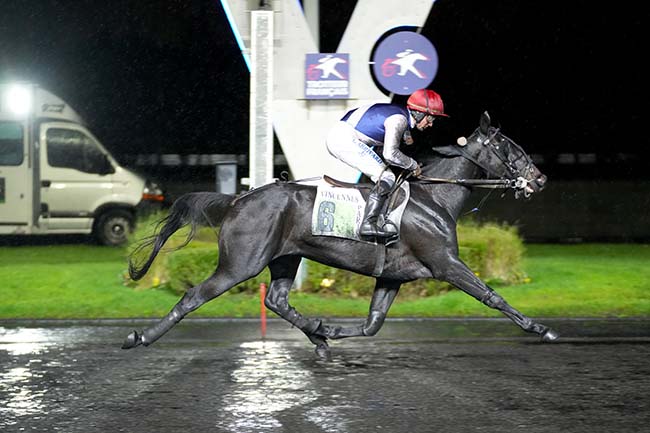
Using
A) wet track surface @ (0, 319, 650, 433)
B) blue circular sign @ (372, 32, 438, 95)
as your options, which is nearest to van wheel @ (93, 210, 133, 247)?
blue circular sign @ (372, 32, 438, 95)

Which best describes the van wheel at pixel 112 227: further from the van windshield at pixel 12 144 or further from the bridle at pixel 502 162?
the bridle at pixel 502 162

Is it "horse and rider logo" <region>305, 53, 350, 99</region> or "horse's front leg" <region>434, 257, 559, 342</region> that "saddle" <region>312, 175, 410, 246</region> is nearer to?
"horse's front leg" <region>434, 257, 559, 342</region>

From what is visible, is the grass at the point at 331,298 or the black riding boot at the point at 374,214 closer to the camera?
the black riding boot at the point at 374,214

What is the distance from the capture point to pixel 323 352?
10000 mm

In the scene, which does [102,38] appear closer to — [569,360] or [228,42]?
[228,42]

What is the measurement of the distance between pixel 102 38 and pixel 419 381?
23.9 metres

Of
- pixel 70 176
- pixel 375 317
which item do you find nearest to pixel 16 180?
pixel 70 176

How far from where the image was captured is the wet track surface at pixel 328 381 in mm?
7627

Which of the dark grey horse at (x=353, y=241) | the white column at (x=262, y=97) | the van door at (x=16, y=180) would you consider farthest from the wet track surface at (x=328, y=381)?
the van door at (x=16, y=180)

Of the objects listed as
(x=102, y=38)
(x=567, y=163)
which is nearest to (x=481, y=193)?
(x=567, y=163)

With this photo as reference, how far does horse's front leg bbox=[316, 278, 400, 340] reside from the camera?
9.73 m

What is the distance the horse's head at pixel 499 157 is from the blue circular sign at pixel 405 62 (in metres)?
4.31

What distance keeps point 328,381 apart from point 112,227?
14.3 m

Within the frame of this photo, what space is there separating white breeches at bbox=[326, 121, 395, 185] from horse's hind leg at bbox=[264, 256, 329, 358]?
104 cm
